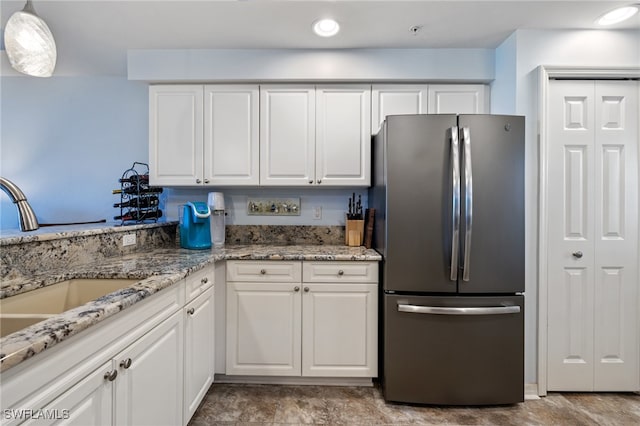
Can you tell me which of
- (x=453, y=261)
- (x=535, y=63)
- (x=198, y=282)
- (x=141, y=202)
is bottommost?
(x=198, y=282)

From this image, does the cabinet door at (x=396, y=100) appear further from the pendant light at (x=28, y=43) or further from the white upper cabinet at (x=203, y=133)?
the pendant light at (x=28, y=43)

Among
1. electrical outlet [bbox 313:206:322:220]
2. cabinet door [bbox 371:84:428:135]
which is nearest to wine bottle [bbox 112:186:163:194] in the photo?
electrical outlet [bbox 313:206:322:220]

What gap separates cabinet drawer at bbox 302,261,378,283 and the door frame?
3.57 feet

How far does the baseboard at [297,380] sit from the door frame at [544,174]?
1145mm

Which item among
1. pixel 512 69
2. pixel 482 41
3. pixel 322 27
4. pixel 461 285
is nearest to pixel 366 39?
pixel 322 27

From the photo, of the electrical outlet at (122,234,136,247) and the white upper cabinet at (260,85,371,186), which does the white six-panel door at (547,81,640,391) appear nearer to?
the white upper cabinet at (260,85,371,186)

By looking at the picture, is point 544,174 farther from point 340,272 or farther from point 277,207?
point 277,207

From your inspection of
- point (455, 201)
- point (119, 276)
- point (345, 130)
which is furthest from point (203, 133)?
point (455, 201)

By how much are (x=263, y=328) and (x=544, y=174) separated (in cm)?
211

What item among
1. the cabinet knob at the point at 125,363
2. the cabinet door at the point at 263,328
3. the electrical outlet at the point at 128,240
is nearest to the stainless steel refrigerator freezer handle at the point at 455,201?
the cabinet door at the point at 263,328

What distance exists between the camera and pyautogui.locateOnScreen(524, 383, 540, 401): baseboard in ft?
6.39

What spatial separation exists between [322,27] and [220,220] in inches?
62.5

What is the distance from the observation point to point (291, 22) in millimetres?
1936

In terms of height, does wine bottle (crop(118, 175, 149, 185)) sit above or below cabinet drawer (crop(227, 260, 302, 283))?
above
